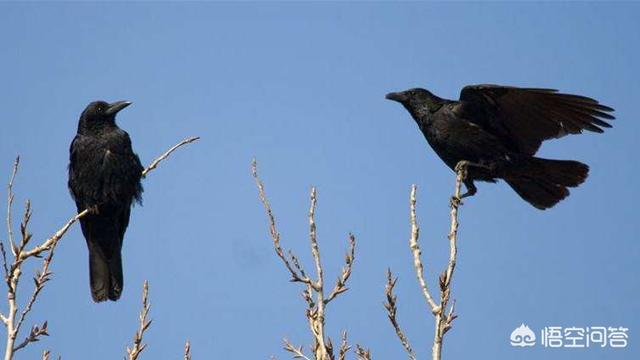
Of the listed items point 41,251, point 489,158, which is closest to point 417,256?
point 41,251

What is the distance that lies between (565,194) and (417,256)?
4602mm

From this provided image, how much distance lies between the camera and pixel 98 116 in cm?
834

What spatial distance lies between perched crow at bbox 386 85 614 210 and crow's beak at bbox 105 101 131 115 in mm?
2978

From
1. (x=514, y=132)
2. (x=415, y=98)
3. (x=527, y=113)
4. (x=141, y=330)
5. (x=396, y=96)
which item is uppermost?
(x=396, y=96)

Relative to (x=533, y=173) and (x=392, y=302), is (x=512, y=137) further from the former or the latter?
(x=392, y=302)

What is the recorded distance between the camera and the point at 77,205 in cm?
816

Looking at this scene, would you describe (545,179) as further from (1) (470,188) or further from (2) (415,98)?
(2) (415,98)

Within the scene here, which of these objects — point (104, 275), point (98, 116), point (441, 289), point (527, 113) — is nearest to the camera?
point (441, 289)

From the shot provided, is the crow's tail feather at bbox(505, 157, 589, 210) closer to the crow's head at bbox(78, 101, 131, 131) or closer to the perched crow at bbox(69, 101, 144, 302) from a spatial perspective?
the perched crow at bbox(69, 101, 144, 302)

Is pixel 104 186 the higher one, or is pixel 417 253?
pixel 104 186

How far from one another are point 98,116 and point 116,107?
0.64 feet

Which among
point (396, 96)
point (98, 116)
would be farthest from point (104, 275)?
point (396, 96)

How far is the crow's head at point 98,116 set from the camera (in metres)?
8.31

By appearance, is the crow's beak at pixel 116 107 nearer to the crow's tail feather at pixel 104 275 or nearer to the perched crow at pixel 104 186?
the perched crow at pixel 104 186
